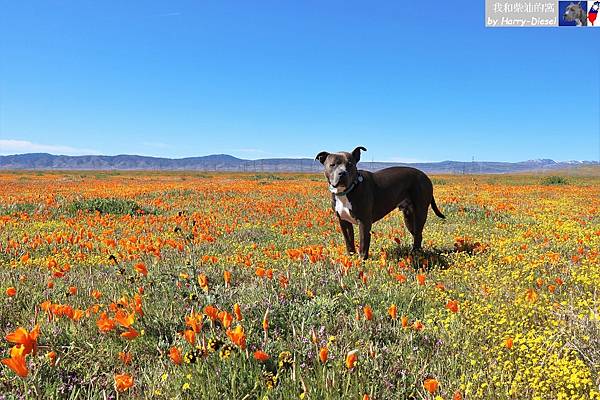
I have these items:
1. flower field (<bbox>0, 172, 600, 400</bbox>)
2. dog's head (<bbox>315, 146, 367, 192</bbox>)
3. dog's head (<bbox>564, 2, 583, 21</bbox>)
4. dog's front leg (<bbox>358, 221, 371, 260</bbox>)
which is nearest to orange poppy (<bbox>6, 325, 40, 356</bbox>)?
flower field (<bbox>0, 172, 600, 400</bbox>)

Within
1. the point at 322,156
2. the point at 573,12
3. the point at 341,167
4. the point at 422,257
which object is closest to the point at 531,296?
the point at 422,257

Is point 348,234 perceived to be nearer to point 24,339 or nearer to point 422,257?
point 422,257

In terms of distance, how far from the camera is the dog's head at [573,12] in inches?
679

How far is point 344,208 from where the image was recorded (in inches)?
236

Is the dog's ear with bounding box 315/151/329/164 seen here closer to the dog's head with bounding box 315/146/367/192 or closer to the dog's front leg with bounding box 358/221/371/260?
the dog's head with bounding box 315/146/367/192

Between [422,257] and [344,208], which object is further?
[422,257]

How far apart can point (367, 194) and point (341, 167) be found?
2.46ft

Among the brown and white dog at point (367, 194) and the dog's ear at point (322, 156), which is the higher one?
the dog's ear at point (322, 156)

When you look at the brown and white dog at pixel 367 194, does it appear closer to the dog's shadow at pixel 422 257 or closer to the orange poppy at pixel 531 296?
the dog's shadow at pixel 422 257

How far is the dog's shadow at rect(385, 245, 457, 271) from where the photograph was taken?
583 centimetres

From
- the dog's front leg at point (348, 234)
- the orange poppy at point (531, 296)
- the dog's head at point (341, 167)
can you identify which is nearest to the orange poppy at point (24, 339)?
the orange poppy at point (531, 296)

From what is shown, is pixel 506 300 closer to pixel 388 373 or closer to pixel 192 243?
pixel 388 373

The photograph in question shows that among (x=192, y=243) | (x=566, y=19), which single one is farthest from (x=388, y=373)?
(x=566, y=19)

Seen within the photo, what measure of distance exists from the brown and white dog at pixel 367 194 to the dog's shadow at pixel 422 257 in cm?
28
